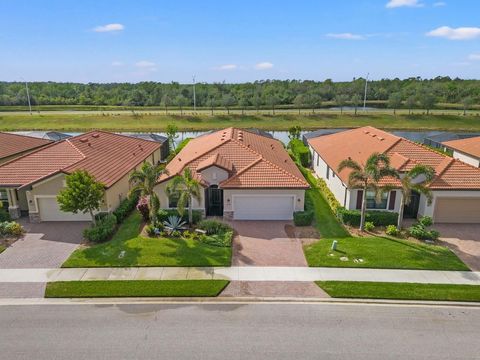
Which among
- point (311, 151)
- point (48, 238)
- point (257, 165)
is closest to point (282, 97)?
point (311, 151)

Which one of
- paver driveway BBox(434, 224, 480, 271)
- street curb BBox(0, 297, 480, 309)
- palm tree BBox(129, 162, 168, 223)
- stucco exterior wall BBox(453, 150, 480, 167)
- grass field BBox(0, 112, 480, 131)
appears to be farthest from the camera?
grass field BBox(0, 112, 480, 131)

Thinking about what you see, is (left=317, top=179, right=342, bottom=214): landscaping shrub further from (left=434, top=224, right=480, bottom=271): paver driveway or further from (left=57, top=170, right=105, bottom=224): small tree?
(left=57, top=170, right=105, bottom=224): small tree

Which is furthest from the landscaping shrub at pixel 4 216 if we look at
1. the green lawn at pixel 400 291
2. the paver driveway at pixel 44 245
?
the green lawn at pixel 400 291

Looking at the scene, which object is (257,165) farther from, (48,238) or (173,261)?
(48,238)

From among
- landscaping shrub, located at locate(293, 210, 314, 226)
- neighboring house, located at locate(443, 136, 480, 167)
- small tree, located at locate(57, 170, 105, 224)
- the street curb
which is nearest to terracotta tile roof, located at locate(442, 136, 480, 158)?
neighboring house, located at locate(443, 136, 480, 167)

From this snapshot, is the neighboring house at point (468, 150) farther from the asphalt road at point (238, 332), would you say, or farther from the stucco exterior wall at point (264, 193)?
the asphalt road at point (238, 332)
